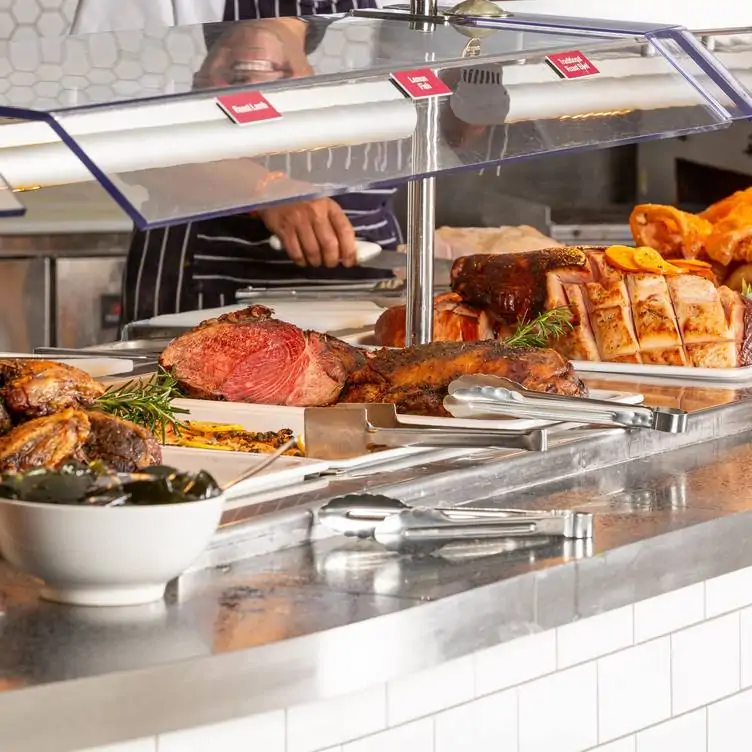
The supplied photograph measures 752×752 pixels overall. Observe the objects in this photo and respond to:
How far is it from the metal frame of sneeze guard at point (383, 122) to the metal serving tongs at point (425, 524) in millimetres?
317

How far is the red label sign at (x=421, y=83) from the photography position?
6.04 ft

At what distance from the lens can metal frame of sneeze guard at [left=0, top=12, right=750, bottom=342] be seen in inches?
57.9

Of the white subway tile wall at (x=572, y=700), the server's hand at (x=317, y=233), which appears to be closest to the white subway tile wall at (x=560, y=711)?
the white subway tile wall at (x=572, y=700)

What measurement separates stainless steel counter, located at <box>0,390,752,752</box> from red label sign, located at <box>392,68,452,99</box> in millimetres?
450

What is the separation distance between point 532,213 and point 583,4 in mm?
2991

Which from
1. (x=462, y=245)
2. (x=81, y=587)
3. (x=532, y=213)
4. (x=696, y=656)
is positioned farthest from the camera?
(x=532, y=213)

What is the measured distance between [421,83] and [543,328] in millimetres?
663

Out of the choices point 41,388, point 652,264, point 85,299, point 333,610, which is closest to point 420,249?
point 652,264

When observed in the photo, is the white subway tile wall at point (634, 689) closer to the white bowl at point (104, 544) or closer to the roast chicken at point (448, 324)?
the white bowl at point (104, 544)

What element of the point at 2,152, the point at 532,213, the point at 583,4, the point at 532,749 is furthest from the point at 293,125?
the point at 532,213

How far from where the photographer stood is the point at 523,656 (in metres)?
1.70

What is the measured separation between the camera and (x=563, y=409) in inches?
69.2

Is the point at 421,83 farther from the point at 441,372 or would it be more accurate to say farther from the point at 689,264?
the point at 689,264

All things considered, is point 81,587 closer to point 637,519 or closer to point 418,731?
point 418,731
